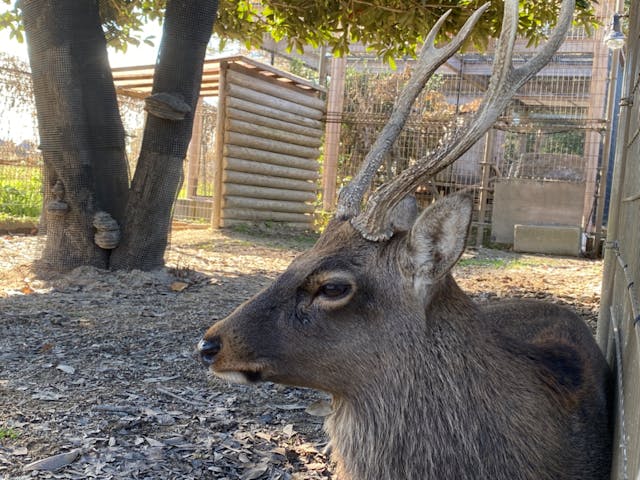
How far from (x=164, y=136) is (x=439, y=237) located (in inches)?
172

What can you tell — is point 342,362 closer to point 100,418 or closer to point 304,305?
point 304,305

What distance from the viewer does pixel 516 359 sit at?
2.26 m

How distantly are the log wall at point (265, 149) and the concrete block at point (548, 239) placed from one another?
387cm

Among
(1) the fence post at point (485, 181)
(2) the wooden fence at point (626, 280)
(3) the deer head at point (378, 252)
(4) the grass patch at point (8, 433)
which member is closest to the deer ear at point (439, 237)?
(3) the deer head at point (378, 252)

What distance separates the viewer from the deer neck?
2094mm

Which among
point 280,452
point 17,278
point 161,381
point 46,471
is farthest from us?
point 17,278

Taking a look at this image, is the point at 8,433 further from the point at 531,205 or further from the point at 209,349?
the point at 531,205

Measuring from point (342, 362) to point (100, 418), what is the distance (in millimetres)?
Answer: 1474

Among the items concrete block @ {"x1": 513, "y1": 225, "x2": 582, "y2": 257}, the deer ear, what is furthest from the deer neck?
concrete block @ {"x1": 513, "y1": 225, "x2": 582, "y2": 257}

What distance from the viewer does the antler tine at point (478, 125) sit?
2.15 m

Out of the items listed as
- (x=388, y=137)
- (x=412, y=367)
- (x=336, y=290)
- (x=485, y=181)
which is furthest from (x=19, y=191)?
(x=412, y=367)

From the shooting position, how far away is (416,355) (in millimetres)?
2156

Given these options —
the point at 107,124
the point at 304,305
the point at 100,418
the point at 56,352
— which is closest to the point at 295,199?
the point at 107,124

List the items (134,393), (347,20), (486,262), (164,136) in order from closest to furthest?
(134,393) < (164,136) < (347,20) < (486,262)
